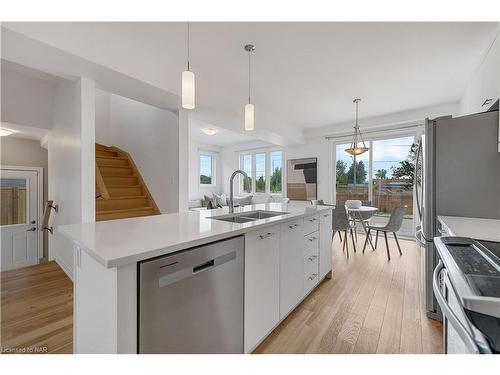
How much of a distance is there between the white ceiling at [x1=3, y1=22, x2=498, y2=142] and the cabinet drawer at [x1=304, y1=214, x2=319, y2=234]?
180 cm

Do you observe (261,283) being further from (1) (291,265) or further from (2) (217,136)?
(2) (217,136)

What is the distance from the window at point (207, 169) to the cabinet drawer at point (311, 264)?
6.02m

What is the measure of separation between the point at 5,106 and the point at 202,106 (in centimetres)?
271

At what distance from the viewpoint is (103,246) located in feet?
3.05

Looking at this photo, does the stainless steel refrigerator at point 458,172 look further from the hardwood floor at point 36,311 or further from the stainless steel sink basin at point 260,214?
the hardwood floor at point 36,311

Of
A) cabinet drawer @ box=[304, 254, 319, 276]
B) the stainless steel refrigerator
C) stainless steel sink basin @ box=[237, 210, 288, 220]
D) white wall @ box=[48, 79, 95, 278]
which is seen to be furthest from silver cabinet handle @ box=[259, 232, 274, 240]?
white wall @ box=[48, 79, 95, 278]

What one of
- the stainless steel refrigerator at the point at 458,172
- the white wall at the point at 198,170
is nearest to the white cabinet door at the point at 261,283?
the stainless steel refrigerator at the point at 458,172

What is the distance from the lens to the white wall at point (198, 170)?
7219 millimetres

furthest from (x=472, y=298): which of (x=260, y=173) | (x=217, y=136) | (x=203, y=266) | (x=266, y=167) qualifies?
(x=260, y=173)

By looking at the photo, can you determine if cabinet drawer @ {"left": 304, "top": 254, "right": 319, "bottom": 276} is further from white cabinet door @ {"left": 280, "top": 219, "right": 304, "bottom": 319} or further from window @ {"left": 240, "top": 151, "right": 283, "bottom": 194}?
window @ {"left": 240, "top": 151, "right": 283, "bottom": 194}

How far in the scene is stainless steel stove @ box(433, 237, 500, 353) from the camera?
24.1 inches

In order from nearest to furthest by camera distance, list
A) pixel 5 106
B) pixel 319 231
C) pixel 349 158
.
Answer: pixel 319 231 → pixel 5 106 → pixel 349 158
